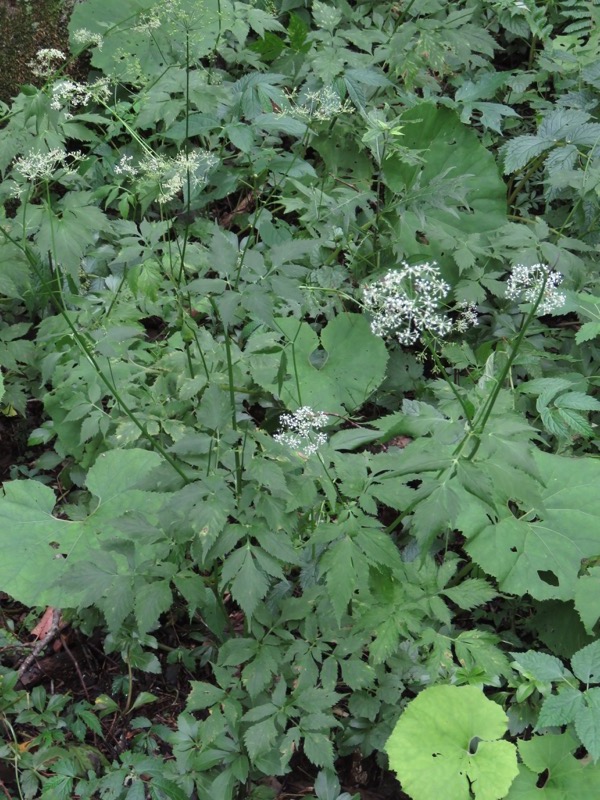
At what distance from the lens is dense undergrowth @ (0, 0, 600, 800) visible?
1812 millimetres

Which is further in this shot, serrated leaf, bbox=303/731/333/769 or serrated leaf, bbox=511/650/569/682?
serrated leaf, bbox=511/650/569/682

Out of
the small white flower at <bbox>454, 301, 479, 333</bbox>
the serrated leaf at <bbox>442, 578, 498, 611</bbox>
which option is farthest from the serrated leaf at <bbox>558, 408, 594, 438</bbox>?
the serrated leaf at <bbox>442, 578, 498, 611</bbox>

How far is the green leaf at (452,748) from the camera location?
1.90 metres

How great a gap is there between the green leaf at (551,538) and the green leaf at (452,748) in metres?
0.43

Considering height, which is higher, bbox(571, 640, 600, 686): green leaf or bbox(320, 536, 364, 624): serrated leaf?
bbox(320, 536, 364, 624): serrated leaf

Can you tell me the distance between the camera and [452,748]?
6.50 feet

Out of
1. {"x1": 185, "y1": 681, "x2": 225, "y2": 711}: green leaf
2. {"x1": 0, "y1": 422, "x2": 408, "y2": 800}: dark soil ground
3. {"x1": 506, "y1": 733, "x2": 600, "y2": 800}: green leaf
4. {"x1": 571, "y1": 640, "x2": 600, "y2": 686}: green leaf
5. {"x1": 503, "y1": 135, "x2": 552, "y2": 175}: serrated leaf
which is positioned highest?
{"x1": 503, "y1": 135, "x2": 552, "y2": 175}: serrated leaf

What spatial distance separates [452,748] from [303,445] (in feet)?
3.16

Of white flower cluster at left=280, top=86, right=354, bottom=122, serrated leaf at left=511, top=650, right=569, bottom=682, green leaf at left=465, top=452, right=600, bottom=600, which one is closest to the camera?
serrated leaf at left=511, top=650, right=569, bottom=682

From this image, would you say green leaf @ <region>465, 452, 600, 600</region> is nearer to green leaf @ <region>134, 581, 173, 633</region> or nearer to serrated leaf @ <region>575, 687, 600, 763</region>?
serrated leaf @ <region>575, 687, 600, 763</region>

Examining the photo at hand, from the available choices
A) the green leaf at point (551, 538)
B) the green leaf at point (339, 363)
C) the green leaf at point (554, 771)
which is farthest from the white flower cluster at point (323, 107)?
the green leaf at point (554, 771)

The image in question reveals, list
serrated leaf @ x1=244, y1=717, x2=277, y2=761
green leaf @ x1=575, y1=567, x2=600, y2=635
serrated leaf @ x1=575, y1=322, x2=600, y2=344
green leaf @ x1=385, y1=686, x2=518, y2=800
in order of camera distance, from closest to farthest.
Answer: serrated leaf @ x1=244, y1=717, x2=277, y2=761, green leaf @ x1=385, y1=686, x2=518, y2=800, green leaf @ x1=575, y1=567, x2=600, y2=635, serrated leaf @ x1=575, y1=322, x2=600, y2=344

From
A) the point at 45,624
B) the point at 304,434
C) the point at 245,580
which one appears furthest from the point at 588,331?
the point at 45,624

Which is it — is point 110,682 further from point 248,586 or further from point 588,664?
point 588,664
